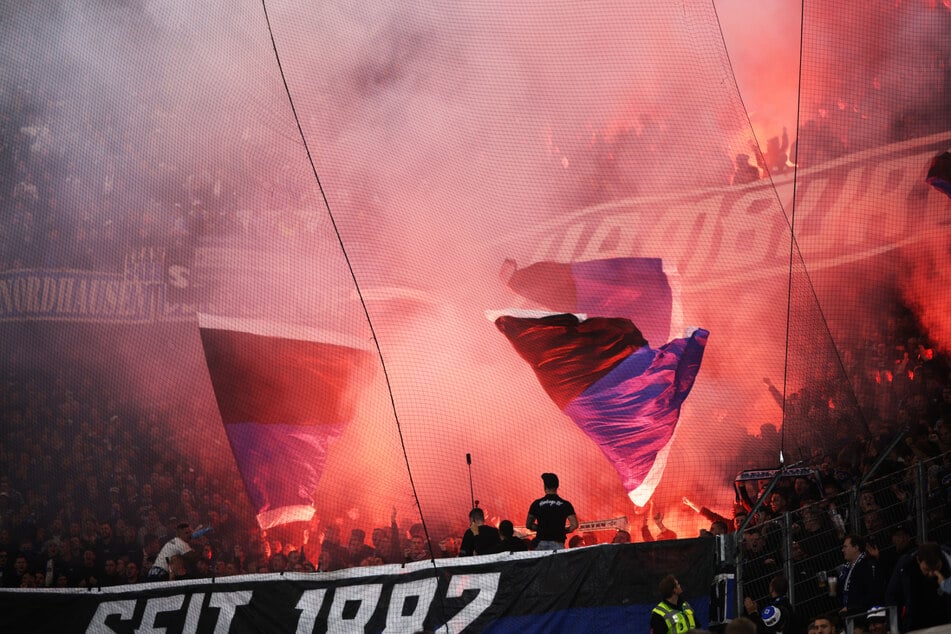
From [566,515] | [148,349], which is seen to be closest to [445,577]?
[566,515]

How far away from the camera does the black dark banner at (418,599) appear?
250 inches

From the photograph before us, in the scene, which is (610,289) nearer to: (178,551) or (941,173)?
(941,173)

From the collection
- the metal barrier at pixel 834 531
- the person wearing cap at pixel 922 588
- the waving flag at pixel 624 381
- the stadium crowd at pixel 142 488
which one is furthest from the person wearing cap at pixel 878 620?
the waving flag at pixel 624 381

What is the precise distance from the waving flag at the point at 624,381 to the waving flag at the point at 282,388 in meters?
2.69

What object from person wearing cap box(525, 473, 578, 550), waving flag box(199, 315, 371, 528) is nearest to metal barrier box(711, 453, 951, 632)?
person wearing cap box(525, 473, 578, 550)

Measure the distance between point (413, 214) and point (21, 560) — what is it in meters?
5.93

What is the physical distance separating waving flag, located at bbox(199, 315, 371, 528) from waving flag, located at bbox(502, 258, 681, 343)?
2359 millimetres

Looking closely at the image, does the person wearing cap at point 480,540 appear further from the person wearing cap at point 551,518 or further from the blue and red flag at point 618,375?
the blue and red flag at point 618,375

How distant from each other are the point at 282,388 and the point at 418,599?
6793mm

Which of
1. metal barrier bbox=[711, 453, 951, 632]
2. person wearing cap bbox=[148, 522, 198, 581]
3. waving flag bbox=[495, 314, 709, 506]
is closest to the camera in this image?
metal barrier bbox=[711, 453, 951, 632]

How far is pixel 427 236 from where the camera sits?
42.4ft

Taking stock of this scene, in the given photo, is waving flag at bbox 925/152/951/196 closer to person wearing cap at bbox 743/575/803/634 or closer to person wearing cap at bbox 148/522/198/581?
person wearing cap at bbox 743/575/803/634

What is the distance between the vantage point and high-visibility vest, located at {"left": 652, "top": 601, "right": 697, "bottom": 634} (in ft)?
19.2

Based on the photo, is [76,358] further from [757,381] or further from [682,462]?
[757,381]
